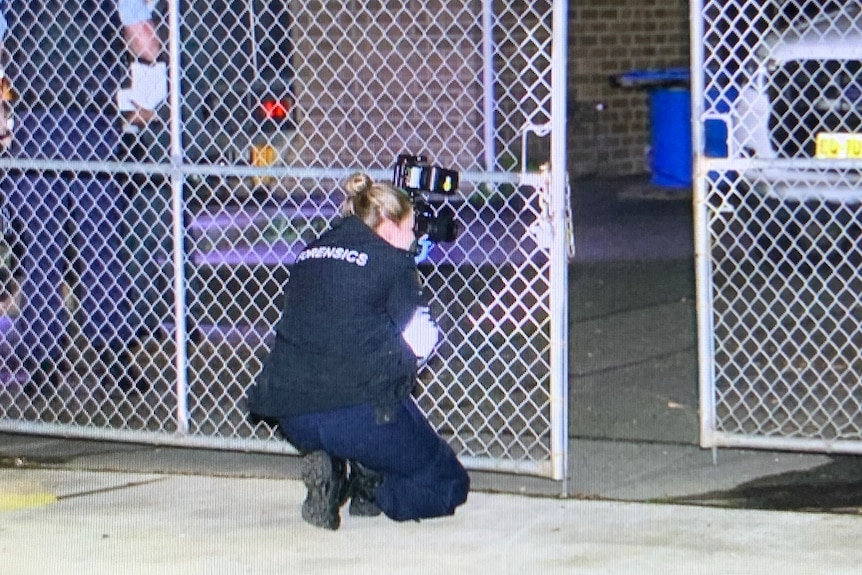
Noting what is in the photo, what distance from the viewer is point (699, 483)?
5.65 meters

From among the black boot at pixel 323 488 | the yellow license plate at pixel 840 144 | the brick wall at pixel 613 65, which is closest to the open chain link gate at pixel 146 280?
the black boot at pixel 323 488

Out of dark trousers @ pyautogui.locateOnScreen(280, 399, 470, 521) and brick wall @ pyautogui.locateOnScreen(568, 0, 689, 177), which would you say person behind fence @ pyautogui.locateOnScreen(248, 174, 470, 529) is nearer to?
dark trousers @ pyautogui.locateOnScreen(280, 399, 470, 521)

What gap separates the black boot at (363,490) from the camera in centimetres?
516

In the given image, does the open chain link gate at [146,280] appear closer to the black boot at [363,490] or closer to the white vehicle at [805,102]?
the black boot at [363,490]

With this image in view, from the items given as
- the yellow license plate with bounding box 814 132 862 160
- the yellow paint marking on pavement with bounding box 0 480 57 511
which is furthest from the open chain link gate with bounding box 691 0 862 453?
the yellow paint marking on pavement with bounding box 0 480 57 511

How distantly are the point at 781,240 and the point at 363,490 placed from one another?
19.7 ft

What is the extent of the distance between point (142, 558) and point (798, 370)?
3.65 m

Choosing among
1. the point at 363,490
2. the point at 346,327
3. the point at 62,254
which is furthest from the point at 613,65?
the point at 346,327

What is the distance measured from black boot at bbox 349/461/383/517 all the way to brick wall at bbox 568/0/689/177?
31.4ft

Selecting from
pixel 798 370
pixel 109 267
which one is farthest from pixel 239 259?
pixel 798 370

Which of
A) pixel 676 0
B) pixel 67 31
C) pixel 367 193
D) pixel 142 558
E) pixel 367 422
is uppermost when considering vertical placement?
pixel 676 0

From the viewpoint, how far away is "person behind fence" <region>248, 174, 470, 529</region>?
4918 mm

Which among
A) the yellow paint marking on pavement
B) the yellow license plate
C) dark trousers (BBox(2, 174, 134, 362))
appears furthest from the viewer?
dark trousers (BBox(2, 174, 134, 362))

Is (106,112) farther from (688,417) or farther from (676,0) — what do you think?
(676,0)
